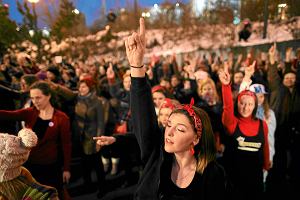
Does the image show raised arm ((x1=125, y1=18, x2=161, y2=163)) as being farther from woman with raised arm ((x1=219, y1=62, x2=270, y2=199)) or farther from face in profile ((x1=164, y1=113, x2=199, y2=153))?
woman with raised arm ((x1=219, y1=62, x2=270, y2=199))

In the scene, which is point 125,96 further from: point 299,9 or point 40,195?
point 40,195

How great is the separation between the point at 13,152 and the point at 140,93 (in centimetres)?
76

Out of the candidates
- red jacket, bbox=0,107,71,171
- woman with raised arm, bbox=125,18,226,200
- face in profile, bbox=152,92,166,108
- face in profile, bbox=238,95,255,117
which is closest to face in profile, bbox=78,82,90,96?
face in profile, bbox=152,92,166,108

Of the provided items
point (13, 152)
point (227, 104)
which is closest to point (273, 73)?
point (227, 104)

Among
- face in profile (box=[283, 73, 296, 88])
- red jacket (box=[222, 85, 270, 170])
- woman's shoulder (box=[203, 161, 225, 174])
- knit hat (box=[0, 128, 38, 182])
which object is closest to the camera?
knit hat (box=[0, 128, 38, 182])

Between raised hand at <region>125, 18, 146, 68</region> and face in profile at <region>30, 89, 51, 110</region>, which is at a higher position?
raised hand at <region>125, 18, 146, 68</region>

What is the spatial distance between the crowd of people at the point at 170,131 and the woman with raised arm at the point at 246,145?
10 millimetres

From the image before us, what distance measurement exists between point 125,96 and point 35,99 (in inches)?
88.8

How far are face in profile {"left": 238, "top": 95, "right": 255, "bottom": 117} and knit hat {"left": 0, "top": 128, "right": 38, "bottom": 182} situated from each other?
217 centimetres

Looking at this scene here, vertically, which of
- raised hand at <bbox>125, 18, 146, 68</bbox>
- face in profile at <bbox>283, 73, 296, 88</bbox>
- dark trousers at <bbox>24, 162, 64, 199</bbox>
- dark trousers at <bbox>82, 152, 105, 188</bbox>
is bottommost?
dark trousers at <bbox>82, 152, 105, 188</bbox>

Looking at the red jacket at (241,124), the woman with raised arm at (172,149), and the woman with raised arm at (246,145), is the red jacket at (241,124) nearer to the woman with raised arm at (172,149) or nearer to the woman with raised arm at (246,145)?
the woman with raised arm at (246,145)

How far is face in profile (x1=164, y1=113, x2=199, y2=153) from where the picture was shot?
1.69m

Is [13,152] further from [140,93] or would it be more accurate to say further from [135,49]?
[135,49]

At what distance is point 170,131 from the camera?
1.72 meters
